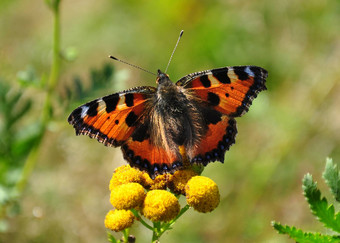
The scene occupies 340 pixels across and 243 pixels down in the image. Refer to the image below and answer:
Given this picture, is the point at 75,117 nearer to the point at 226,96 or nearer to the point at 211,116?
the point at 211,116

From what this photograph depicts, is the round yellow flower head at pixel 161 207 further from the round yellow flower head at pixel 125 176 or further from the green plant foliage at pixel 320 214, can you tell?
the green plant foliage at pixel 320 214

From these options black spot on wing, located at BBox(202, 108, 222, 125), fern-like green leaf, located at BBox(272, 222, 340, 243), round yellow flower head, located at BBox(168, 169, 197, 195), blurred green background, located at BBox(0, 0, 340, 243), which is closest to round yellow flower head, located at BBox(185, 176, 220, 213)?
round yellow flower head, located at BBox(168, 169, 197, 195)

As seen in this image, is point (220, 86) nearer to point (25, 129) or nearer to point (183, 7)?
point (25, 129)

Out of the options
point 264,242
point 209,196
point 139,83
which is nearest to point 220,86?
point 209,196

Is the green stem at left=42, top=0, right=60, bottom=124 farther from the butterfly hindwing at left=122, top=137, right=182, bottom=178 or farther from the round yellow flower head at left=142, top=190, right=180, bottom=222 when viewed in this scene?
the round yellow flower head at left=142, top=190, right=180, bottom=222

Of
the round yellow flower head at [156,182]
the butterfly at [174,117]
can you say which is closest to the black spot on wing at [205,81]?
the butterfly at [174,117]

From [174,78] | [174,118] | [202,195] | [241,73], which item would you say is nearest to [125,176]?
[202,195]

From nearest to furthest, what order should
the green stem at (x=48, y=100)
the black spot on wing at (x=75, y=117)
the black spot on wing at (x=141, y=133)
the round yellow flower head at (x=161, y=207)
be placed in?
1. the round yellow flower head at (x=161, y=207)
2. the black spot on wing at (x=75, y=117)
3. the black spot on wing at (x=141, y=133)
4. the green stem at (x=48, y=100)
